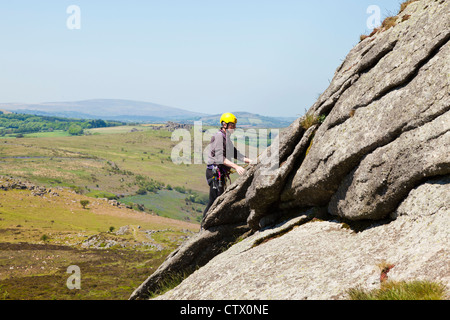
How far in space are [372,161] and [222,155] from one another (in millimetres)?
7856

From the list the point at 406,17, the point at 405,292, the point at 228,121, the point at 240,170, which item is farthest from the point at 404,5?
the point at 405,292

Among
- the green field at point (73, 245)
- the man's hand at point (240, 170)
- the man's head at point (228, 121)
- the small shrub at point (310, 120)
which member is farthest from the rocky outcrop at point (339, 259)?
the green field at point (73, 245)

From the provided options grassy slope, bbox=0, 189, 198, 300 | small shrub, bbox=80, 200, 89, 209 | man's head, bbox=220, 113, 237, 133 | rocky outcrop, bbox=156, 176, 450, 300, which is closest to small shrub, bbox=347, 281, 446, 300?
rocky outcrop, bbox=156, 176, 450, 300

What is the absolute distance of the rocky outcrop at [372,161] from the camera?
9867 millimetres

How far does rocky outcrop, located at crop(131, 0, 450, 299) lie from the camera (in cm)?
987

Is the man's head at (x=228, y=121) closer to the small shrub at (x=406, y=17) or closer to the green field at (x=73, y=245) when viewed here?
the small shrub at (x=406, y=17)

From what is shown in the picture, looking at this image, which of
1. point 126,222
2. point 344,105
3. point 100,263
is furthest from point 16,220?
point 344,105

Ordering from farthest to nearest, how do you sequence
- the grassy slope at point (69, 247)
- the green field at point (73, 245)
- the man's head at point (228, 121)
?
the green field at point (73, 245) < the grassy slope at point (69, 247) < the man's head at point (228, 121)

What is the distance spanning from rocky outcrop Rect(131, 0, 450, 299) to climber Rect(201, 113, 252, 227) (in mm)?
1943

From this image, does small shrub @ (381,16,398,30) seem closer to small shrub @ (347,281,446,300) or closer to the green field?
small shrub @ (347,281,446,300)

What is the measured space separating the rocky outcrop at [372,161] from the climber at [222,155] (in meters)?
1.94

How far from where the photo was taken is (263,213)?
16.8 metres

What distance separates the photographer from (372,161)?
1139 centimetres

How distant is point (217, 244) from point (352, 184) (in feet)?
29.7
